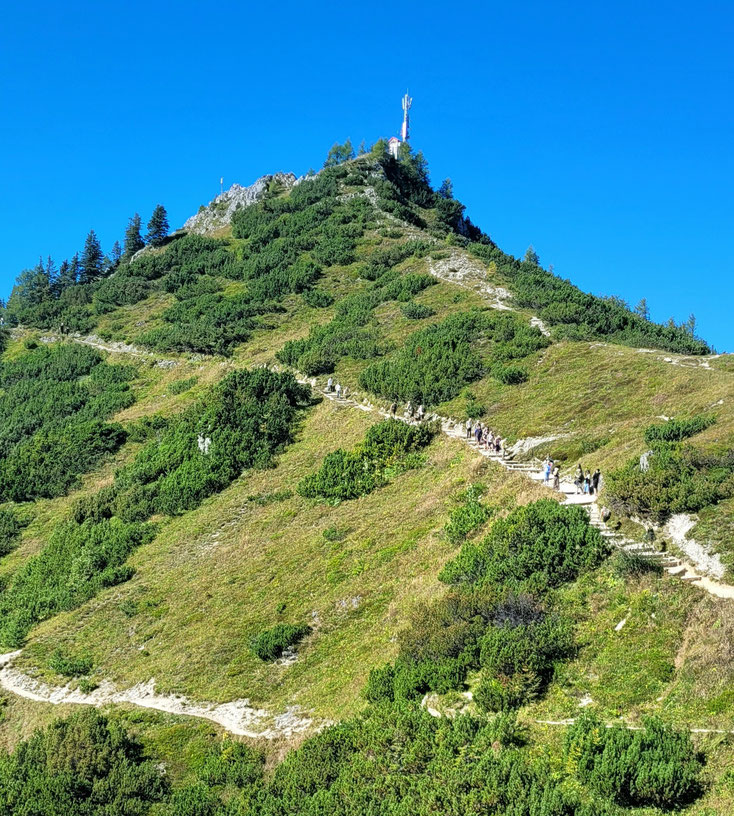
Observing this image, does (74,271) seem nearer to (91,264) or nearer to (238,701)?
(91,264)

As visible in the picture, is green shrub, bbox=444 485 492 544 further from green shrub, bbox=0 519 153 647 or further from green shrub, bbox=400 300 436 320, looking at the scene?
green shrub, bbox=400 300 436 320

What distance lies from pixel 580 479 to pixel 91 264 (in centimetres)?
9033

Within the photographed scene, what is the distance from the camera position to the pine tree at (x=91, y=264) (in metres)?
102

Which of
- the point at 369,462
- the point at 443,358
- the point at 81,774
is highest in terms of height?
the point at 443,358

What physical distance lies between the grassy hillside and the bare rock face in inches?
1415

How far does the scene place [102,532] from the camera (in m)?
38.3

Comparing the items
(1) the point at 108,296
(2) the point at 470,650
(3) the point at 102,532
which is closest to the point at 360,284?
(1) the point at 108,296

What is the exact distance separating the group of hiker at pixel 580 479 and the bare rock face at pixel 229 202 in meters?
81.3

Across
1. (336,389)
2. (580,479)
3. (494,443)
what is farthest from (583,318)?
(580,479)

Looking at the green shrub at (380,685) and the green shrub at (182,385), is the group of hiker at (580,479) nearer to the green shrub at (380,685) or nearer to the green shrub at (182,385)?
the green shrub at (380,685)

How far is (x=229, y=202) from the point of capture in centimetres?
10856

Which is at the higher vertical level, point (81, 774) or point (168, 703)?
point (168, 703)

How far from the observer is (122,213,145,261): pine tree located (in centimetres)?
10381

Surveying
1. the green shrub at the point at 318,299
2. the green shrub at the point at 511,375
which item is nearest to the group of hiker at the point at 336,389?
the green shrub at the point at 511,375
